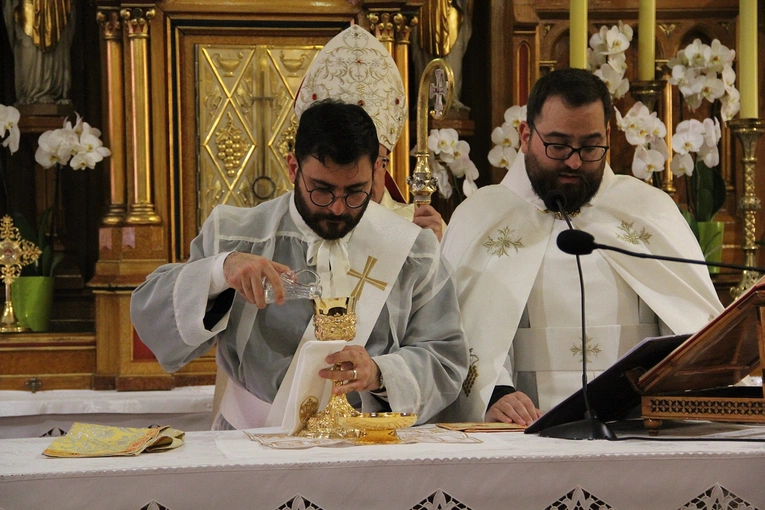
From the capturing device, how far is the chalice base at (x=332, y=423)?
2.99 metres

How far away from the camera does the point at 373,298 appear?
3.56 metres

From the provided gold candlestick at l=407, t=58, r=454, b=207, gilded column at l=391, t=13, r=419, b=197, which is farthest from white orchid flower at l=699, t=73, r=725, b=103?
gold candlestick at l=407, t=58, r=454, b=207

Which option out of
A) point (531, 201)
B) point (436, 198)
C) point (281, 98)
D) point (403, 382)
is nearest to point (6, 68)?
point (281, 98)

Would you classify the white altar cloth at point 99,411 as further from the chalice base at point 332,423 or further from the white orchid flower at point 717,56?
the white orchid flower at point 717,56

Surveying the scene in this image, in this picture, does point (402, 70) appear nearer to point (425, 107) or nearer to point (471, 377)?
point (425, 107)

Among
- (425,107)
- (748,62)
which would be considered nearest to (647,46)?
(748,62)

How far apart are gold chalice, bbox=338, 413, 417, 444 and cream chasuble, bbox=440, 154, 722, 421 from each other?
0.87 m

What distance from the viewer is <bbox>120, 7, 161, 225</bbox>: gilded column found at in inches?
232

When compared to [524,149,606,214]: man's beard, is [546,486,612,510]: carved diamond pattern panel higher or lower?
lower

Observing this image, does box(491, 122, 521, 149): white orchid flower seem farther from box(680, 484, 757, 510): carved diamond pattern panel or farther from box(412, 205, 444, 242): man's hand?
box(680, 484, 757, 510): carved diamond pattern panel

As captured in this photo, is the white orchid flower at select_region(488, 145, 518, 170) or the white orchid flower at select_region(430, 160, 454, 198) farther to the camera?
the white orchid flower at select_region(430, 160, 454, 198)

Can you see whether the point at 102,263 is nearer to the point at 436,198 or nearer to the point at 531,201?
the point at 436,198

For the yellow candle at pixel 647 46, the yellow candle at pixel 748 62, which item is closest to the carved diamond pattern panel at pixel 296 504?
the yellow candle at pixel 748 62

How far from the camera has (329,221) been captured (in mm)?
3486
